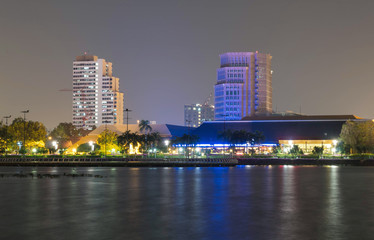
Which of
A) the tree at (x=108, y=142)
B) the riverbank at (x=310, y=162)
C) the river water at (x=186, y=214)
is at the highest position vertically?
the tree at (x=108, y=142)

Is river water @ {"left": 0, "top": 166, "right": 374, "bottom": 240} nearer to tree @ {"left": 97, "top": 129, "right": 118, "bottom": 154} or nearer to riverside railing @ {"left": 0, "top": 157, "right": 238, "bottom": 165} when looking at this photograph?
riverside railing @ {"left": 0, "top": 157, "right": 238, "bottom": 165}

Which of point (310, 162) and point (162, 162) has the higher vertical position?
point (162, 162)

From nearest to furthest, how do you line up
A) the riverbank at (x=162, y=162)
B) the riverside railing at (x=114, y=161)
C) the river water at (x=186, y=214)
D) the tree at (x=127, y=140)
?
the river water at (x=186, y=214) < the riverbank at (x=162, y=162) < the riverside railing at (x=114, y=161) < the tree at (x=127, y=140)

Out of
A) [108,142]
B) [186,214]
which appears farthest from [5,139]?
[186,214]

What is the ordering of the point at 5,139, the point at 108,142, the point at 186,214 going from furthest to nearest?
the point at 108,142
the point at 5,139
the point at 186,214

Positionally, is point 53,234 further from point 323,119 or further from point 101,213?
point 323,119

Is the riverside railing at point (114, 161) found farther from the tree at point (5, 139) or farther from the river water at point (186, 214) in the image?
the river water at point (186, 214)

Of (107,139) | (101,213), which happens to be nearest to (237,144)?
(107,139)

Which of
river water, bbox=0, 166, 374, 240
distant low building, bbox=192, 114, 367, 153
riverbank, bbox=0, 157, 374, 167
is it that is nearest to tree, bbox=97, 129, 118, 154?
distant low building, bbox=192, 114, 367, 153

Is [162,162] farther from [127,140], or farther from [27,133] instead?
[27,133]

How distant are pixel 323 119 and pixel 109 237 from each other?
7327 inches

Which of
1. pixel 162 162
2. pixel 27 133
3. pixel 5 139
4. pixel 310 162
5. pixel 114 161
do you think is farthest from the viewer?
pixel 27 133

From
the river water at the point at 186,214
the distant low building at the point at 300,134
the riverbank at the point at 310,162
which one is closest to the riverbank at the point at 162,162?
the riverbank at the point at 310,162

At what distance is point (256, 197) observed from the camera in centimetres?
4056
